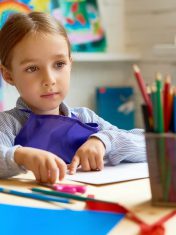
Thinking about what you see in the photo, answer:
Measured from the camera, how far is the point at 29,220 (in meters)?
0.63

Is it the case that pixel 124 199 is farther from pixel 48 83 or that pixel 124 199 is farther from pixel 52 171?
pixel 48 83

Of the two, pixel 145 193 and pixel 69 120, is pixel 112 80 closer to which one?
pixel 69 120

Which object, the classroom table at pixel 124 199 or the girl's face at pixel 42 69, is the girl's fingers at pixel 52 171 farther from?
the girl's face at pixel 42 69

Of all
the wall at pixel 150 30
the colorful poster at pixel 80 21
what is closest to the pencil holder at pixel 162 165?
the colorful poster at pixel 80 21

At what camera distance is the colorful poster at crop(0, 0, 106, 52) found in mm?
2629

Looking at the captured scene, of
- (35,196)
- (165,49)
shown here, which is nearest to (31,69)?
(35,196)

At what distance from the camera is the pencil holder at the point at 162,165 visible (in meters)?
0.66

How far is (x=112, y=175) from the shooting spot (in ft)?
2.88

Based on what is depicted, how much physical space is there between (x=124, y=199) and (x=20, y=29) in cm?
50

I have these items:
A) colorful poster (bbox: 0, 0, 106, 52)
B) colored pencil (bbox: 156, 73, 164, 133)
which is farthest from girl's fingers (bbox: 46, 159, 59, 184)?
colorful poster (bbox: 0, 0, 106, 52)

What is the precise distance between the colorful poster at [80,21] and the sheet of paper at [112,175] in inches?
68.3

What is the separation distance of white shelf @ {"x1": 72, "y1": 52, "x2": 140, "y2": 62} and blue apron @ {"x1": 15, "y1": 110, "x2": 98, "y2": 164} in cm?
160

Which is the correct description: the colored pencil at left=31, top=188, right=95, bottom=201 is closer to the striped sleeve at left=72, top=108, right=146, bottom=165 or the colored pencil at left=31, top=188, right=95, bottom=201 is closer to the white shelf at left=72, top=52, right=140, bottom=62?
the striped sleeve at left=72, top=108, right=146, bottom=165

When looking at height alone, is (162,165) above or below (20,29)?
below
